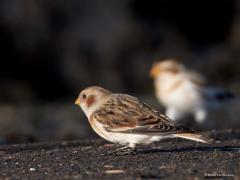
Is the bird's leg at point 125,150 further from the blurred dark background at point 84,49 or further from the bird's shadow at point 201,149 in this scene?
the blurred dark background at point 84,49

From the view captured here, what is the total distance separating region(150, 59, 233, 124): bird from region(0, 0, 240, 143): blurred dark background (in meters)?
0.83

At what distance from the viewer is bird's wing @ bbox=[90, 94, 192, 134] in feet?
30.9

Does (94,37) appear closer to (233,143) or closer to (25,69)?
(25,69)

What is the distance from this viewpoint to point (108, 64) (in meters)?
22.4

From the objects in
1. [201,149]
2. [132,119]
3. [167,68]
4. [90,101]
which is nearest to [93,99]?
[90,101]

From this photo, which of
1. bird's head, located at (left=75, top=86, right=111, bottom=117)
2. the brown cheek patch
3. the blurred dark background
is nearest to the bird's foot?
bird's head, located at (left=75, top=86, right=111, bottom=117)

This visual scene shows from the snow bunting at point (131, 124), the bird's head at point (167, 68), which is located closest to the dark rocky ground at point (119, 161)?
the snow bunting at point (131, 124)

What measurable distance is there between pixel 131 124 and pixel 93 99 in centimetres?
110

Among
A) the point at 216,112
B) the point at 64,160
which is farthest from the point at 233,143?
the point at 216,112

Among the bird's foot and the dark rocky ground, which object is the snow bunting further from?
the dark rocky ground

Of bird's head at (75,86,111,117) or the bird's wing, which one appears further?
bird's head at (75,86,111,117)

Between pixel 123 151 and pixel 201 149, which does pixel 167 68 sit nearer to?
pixel 201 149

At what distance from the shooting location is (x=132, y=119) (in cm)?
967

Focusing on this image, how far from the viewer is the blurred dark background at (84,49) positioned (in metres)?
21.5
